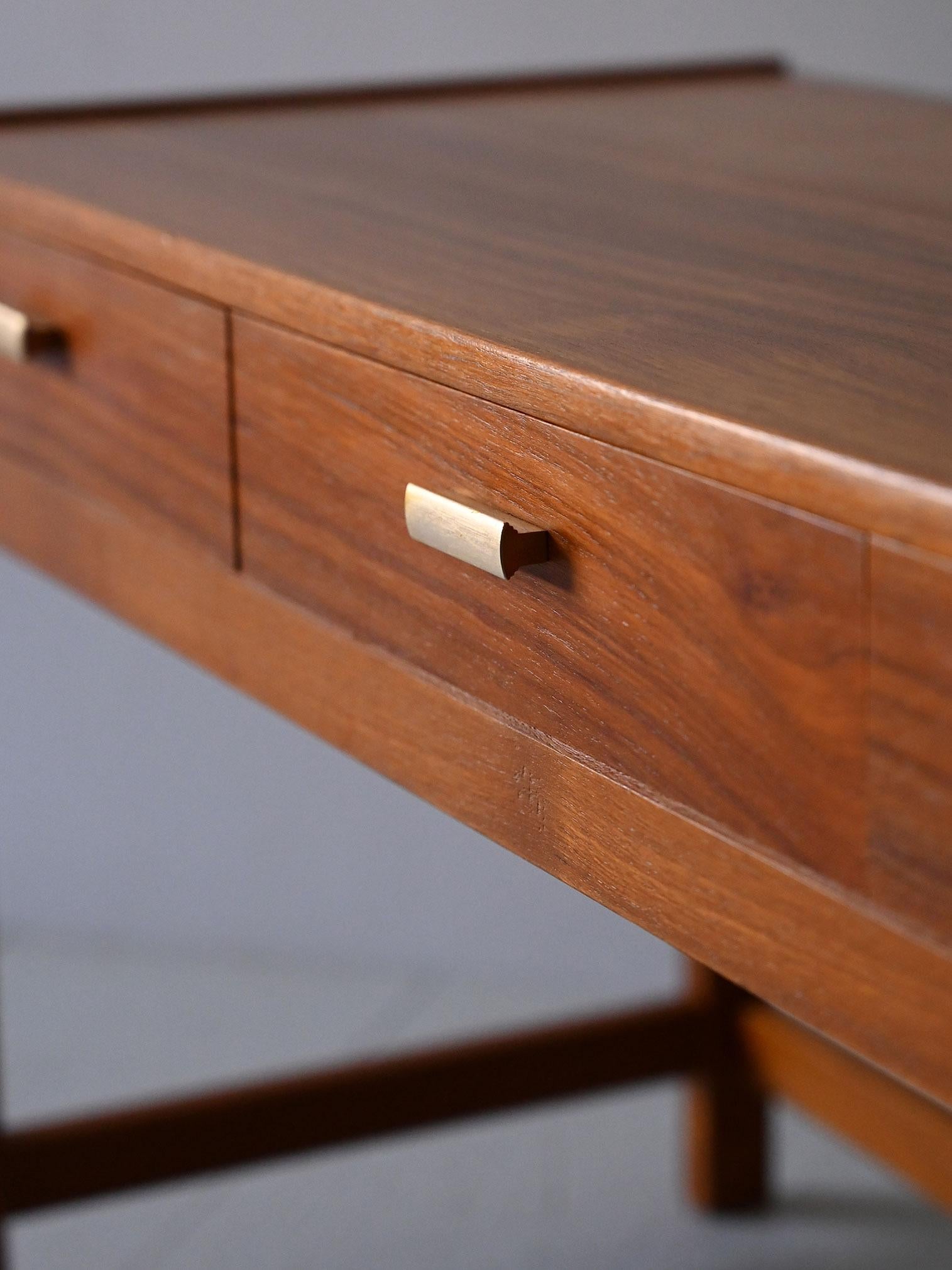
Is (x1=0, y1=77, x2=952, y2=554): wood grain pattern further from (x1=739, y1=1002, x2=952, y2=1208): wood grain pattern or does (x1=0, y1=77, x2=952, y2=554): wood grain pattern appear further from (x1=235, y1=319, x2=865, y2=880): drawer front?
(x1=739, y1=1002, x2=952, y2=1208): wood grain pattern

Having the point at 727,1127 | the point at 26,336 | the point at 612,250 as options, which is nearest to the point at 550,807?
the point at 612,250

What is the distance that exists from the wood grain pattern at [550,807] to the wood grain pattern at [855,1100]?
0.63m

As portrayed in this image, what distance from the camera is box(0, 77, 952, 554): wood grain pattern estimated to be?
0.40 metres

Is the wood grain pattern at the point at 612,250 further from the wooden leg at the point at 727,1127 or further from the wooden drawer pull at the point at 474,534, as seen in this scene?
the wooden leg at the point at 727,1127

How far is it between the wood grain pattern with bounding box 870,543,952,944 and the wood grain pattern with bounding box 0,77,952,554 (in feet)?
0.04

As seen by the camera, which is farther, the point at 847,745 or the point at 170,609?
the point at 170,609

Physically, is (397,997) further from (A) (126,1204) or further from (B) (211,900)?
(A) (126,1204)

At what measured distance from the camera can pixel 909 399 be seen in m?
0.40

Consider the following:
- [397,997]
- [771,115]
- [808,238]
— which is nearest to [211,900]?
[397,997]

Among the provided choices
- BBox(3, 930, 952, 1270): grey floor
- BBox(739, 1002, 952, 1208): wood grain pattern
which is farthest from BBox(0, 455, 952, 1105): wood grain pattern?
BBox(3, 930, 952, 1270): grey floor

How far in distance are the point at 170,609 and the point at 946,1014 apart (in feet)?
1.33

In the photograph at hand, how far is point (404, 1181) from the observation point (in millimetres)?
1419

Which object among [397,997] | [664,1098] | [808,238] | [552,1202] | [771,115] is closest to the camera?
[808,238]

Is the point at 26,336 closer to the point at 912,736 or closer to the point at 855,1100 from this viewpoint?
the point at 912,736
